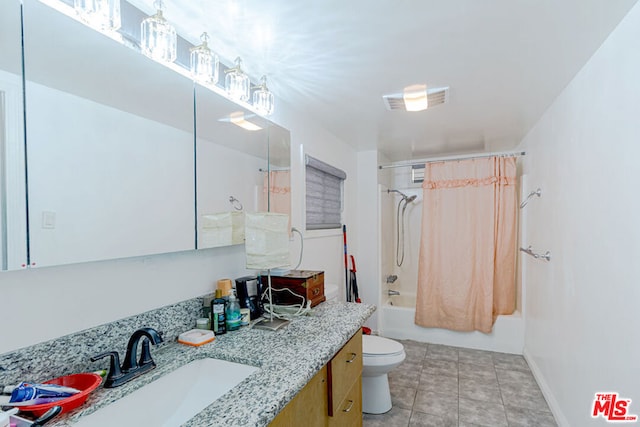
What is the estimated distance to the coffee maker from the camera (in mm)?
1622

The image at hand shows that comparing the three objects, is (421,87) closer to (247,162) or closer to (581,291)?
(247,162)

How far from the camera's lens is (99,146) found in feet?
3.47

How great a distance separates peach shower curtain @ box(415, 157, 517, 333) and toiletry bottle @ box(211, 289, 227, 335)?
2.67 meters

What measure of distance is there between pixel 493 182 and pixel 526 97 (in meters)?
1.37

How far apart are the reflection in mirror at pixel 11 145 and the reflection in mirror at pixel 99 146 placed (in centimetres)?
2

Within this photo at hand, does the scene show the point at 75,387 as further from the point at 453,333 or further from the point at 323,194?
the point at 453,333

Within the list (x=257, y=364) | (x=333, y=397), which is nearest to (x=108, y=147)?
(x=257, y=364)

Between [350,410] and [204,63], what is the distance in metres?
1.73

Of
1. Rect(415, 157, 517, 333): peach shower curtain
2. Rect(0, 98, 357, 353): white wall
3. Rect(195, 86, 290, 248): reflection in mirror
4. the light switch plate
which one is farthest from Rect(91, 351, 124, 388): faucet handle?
Rect(415, 157, 517, 333): peach shower curtain

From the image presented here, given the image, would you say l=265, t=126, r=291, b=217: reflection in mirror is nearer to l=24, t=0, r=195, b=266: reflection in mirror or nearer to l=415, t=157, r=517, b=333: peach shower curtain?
l=24, t=0, r=195, b=266: reflection in mirror

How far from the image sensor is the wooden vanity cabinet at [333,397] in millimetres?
1039


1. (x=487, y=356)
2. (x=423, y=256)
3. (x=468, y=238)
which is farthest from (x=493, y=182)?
(x=487, y=356)

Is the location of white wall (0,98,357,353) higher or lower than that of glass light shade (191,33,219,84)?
lower

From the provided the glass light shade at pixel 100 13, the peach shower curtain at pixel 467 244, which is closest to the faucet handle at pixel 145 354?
the glass light shade at pixel 100 13
